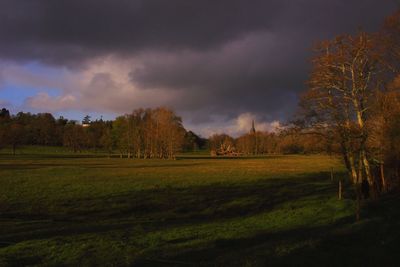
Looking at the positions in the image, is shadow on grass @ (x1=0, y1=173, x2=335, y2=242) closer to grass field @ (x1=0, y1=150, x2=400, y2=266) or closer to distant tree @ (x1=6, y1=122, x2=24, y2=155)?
grass field @ (x1=0, y1=150, x2=400, y2=266)

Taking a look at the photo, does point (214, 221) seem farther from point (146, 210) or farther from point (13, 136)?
point (13, 136)

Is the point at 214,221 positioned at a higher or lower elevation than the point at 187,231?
lower

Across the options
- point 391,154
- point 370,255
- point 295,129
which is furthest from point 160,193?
point 370,255

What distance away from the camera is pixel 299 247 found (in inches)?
486

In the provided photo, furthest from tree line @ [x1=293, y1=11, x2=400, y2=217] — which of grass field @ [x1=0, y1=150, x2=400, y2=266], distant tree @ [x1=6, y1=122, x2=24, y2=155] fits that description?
distant tree @ [x1=6, y1=122, x2=24, y2=155]

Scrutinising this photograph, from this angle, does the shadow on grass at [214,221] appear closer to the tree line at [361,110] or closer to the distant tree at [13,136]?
the tree line at [361,110]

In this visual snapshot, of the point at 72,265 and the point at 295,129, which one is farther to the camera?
the point at 295,129

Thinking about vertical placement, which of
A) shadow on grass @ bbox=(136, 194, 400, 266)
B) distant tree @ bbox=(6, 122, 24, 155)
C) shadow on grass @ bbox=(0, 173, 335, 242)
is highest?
distant tree @ bbox=(6, 122, 24, 155)

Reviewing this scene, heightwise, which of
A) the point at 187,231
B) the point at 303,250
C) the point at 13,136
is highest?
the point at 13,136

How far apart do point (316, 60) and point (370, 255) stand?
21.5 meters

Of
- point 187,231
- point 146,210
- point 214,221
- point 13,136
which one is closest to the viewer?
point 187,231

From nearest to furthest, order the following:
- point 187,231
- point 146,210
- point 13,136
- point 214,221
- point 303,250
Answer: point 303,250 → point 187,231 → point 214,221 → point 146,210 → point 13,136

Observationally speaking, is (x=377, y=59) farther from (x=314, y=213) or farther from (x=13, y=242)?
(x=13, y=242)

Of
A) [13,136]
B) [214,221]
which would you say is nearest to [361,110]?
[214,221]
